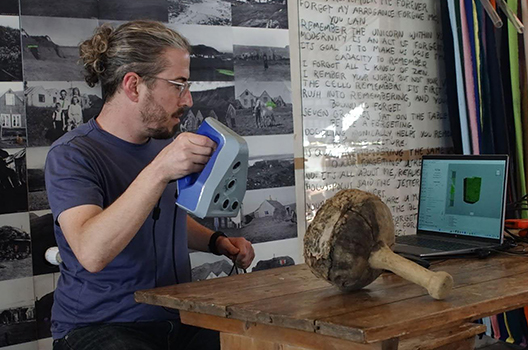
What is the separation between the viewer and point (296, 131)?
325cm

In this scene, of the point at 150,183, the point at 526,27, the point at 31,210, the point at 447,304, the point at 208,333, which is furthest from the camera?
the point at 526,27

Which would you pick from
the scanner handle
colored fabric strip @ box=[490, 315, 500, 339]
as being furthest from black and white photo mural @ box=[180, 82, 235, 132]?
colored fabric strip @ box=[490, 315, 500, 339]

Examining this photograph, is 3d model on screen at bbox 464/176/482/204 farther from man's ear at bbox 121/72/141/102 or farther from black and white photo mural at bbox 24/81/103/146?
black and white photo mural at bbox 24/81/103/146

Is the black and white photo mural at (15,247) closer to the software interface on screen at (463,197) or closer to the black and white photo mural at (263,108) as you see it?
the black and white photo mural at (263,108)

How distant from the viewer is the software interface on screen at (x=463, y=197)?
2.29 m

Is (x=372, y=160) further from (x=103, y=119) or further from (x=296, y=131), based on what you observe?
(x=103, y=119)

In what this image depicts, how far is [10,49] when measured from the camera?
2410mm

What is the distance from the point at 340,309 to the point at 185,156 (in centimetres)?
59

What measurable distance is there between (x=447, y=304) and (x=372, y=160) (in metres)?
2.18

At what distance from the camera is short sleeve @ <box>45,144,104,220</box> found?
Answer: 6.15ft

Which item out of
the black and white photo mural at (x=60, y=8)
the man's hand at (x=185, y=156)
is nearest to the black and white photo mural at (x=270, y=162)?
the black and white photo mural at (x=60, y=8)

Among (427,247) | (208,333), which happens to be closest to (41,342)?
(208,333)

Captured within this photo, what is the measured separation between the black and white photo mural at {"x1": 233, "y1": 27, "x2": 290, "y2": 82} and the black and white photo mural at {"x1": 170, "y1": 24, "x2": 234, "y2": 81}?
0.04 meters

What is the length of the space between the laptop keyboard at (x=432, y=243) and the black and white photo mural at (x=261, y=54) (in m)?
1.07
